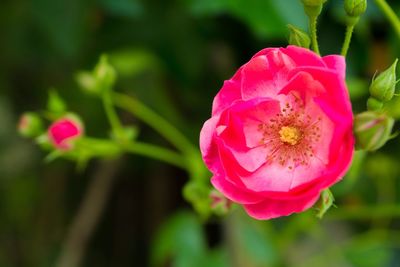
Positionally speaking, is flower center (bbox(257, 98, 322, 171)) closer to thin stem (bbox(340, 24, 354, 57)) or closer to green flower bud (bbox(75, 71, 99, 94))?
thin stem (bbox(340, 24, 354, 57))

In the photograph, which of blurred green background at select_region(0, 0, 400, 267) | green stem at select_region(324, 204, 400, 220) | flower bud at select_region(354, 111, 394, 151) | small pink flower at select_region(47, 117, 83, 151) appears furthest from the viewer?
blurred green background at select_region(0, 0, 400, 267)

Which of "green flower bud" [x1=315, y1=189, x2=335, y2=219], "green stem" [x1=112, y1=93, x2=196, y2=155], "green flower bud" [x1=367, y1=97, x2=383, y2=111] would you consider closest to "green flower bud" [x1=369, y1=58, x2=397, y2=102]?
"green flower bud" [x1=367, y1=97, x2=383, y2=111]

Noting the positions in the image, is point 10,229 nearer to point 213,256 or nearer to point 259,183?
point 213,256

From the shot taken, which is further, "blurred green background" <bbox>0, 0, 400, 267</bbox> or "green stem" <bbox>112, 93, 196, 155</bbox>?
"blurred green background" <bbox>0, 0, 400, 267</bbox>

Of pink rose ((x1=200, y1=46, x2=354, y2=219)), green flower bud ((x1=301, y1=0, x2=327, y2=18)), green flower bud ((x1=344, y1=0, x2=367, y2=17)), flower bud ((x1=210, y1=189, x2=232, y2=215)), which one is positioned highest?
green flower bud ((x1=301, y1=0, x2=327, y2=18))

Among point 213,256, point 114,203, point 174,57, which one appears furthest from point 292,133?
point 114,203
